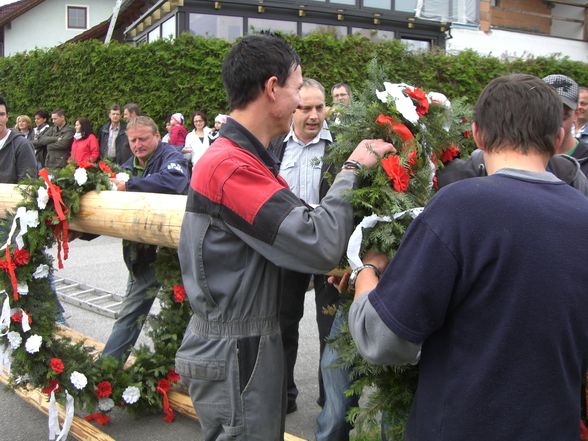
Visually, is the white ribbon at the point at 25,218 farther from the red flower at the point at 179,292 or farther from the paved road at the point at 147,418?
the paved road at the point at 147,418

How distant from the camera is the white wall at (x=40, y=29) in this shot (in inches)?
1272

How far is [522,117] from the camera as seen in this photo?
1693 millimetres

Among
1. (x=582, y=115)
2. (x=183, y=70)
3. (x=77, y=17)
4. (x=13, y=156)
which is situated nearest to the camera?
(x=582, y=115)

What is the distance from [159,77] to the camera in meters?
13.0

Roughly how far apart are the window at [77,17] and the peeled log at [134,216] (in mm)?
32837

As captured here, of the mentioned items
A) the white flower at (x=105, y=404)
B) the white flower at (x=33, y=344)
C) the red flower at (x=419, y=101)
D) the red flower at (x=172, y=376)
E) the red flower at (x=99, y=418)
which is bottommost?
the red flower at (x=99, y=418)

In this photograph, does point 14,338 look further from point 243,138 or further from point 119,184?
point 243,138

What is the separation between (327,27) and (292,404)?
1275 cm

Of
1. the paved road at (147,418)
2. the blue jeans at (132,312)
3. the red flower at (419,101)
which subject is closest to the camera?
the red flower at (419,101)

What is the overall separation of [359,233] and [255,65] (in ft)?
2.35

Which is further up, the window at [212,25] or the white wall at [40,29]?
the white wall at [40,29]

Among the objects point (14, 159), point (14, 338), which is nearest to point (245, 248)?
point (14, 338)

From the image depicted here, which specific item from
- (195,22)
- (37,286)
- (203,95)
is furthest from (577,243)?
(195,22)

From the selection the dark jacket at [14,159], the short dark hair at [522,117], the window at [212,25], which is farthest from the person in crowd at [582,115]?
the window at [212,25]
